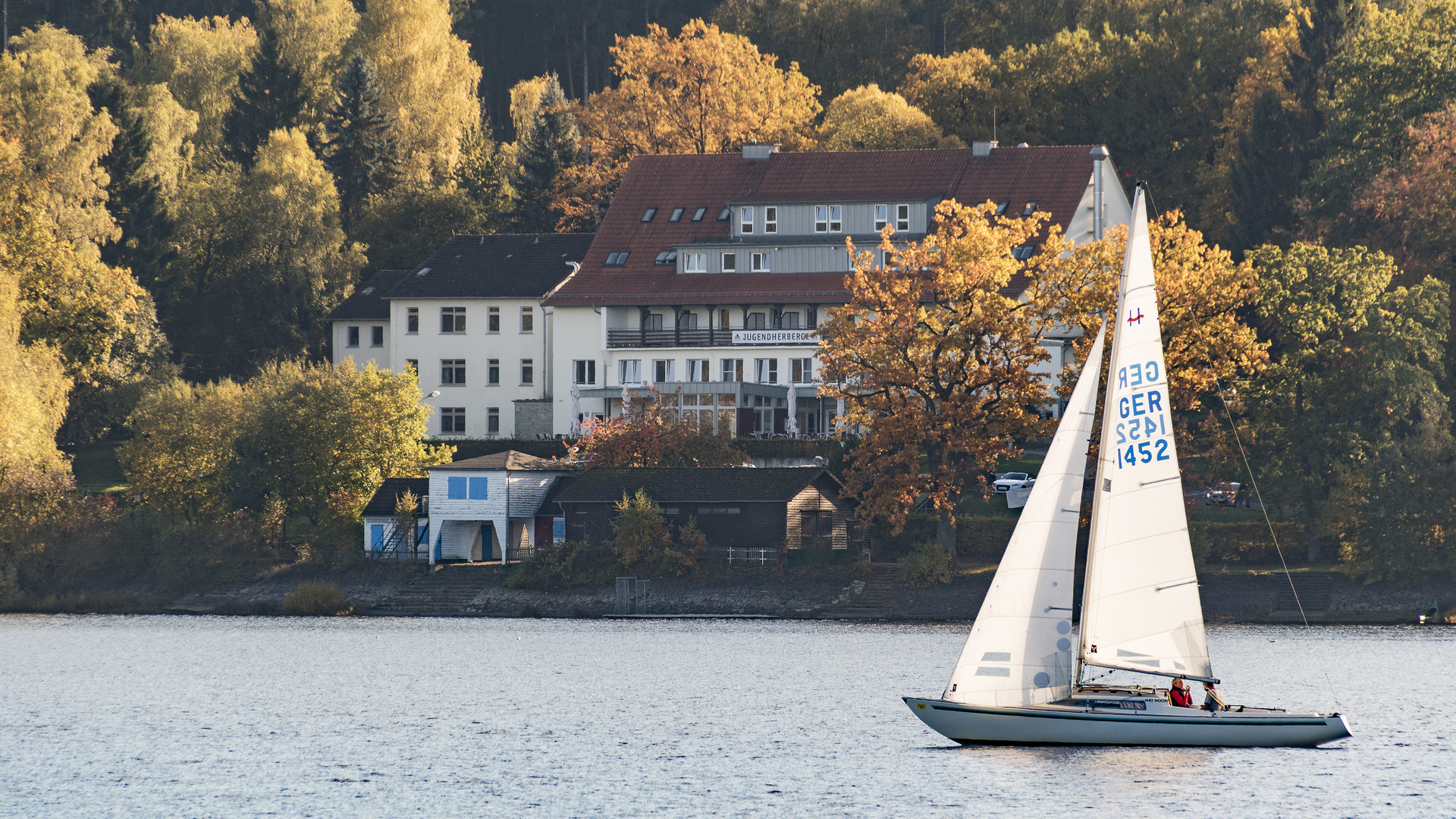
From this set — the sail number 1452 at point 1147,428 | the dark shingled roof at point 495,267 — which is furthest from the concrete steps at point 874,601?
the sail number 1452 at point 1147,428

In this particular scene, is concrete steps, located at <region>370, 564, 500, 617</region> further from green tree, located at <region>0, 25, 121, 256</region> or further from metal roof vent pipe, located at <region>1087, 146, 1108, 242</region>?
metal roof vent pipe, located at <region>1087, 146, 1108, 242</region>

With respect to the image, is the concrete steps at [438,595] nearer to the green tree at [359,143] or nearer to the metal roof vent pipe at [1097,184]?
the metal roof vent pipe at [1097,184]

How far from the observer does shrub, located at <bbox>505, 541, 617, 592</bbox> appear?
81.6 metres

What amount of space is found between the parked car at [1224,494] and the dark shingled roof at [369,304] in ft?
162

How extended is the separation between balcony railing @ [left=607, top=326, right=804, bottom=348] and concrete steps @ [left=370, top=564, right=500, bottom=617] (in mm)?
21615

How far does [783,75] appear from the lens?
119500mm

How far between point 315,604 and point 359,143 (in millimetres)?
47220

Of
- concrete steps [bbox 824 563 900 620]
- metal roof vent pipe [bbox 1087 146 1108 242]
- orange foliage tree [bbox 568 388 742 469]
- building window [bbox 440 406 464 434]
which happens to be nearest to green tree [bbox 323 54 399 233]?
building window [bbox 440 406 464 434]

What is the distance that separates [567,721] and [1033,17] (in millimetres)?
79640

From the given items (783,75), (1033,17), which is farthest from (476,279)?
(1033,17)

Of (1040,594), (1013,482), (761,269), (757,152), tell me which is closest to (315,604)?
(1013,482)

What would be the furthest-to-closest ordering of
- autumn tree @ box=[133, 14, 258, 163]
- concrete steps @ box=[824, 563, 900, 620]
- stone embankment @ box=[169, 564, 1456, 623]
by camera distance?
autumn tree @ box=[133, 14, 258, 163] → concrete steps @ box=[824, 563, 900, 620] → stone embankment @ box=[169, 564, 1456, 623]

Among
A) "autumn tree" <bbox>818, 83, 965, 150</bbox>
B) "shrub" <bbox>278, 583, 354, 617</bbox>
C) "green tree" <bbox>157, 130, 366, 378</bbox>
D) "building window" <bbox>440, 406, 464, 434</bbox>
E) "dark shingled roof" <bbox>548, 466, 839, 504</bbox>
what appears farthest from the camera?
"autumn tree" <bbox>818, 83, 965, 150</bbox>

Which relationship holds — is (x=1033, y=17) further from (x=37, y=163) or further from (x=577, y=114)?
(x=37, y=163)
